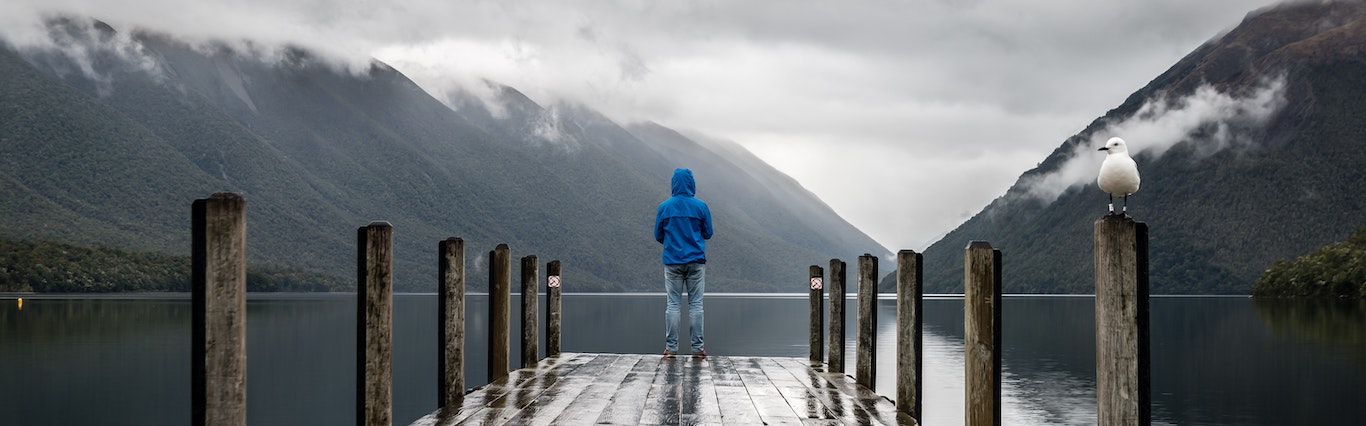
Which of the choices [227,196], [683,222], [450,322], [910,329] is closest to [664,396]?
[450,322]

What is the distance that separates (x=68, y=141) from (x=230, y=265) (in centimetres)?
20642

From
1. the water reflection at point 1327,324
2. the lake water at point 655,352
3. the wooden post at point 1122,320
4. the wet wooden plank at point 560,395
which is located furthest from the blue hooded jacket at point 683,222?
the water reflection at point 1327,324

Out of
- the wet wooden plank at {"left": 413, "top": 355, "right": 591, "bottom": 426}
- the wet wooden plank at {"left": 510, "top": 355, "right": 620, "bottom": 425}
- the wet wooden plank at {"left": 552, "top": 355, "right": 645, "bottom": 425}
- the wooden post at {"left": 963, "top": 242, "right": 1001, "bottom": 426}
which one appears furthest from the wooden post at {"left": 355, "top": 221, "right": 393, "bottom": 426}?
the wooden post at {"left": 963, "top": 242, "right": 1001, "bottom": 426}

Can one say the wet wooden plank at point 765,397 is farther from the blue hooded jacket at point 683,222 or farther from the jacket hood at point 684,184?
the jacket hood at point 684,184

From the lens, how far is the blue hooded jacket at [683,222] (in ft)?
43.0

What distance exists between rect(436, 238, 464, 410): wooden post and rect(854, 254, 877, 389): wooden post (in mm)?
3854

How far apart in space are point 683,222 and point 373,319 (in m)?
6.02

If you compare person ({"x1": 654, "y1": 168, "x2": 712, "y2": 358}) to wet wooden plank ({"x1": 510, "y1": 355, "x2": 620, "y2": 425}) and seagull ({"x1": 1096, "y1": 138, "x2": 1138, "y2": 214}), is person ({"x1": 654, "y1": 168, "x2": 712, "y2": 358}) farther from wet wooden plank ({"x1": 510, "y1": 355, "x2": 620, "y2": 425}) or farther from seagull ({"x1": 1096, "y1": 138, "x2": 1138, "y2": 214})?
seagull ({"x1": 1096, "y1": 138, "x2": 1138, "y2": 214})

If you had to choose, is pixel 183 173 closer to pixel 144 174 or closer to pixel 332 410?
pixel 144 174

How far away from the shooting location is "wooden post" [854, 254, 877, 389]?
1165cm

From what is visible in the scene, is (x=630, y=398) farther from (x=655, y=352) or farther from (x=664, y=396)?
(x=655, y=352)

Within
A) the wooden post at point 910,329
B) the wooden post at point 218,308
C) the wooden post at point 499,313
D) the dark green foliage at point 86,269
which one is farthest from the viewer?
the dark green foliage at point 86,269

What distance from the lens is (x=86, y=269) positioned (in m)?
150

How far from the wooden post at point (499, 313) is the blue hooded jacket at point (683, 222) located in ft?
6.14
